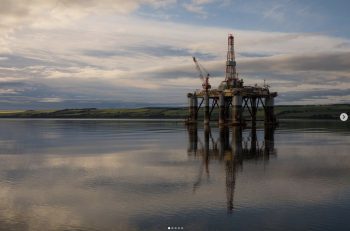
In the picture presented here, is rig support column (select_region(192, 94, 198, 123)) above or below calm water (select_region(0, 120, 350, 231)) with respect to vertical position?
above

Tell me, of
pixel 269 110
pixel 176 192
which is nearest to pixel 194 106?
pixel 269 110

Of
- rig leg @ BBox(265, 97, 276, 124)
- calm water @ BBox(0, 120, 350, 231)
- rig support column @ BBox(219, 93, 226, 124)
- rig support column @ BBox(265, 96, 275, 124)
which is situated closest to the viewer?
calm water @ BBox(0, 120, 350, 231)

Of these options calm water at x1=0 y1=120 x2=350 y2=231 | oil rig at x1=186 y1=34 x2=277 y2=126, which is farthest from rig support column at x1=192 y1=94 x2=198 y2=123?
calm water at x1=0 y1=120 x2=350 y2=231

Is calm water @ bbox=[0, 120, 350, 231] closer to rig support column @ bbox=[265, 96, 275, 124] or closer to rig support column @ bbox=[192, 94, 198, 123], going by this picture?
rig support column @ bbox=[265, 96, 275, 124]

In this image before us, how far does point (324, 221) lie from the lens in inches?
906

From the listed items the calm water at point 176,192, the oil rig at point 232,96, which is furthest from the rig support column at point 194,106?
the calm water at point 176,192

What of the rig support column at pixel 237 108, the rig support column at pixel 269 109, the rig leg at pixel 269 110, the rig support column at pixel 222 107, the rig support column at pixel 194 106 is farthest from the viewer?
the rig support column at pixel 194 106

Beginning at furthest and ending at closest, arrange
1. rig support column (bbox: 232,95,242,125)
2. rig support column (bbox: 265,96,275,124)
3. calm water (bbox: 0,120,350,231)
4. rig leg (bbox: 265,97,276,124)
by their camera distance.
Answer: rig leg (bbox: 265,97,276,124) → rig support column (bbox: 265,96,275,124) → rig support column (bbox: 232,95,242,125) → calm water (bbox: 0,120,350,231)

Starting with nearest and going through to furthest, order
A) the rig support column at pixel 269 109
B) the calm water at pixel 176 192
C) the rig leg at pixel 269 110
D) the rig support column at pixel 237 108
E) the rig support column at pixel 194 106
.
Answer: the calm water at pixel 176 192
the rig support column at pixel 237 108
the rig support column at pixel 269 109
the rig leg at pixel 269 110
the rig support column at pixel 194 106

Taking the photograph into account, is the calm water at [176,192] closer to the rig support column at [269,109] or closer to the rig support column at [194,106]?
the rig support column at [269,109]

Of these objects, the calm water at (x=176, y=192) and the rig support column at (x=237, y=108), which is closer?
the calm water at (x=176, y=192)

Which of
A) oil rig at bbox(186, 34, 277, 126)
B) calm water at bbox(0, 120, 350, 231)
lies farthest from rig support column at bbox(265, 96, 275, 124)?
calm water at bbox(0, 120, 350, 231)

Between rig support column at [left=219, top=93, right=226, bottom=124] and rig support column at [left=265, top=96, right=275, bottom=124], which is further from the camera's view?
rig support column at [left=265, top=96, right=275, bottom=124]

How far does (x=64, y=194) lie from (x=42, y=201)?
2.39m
